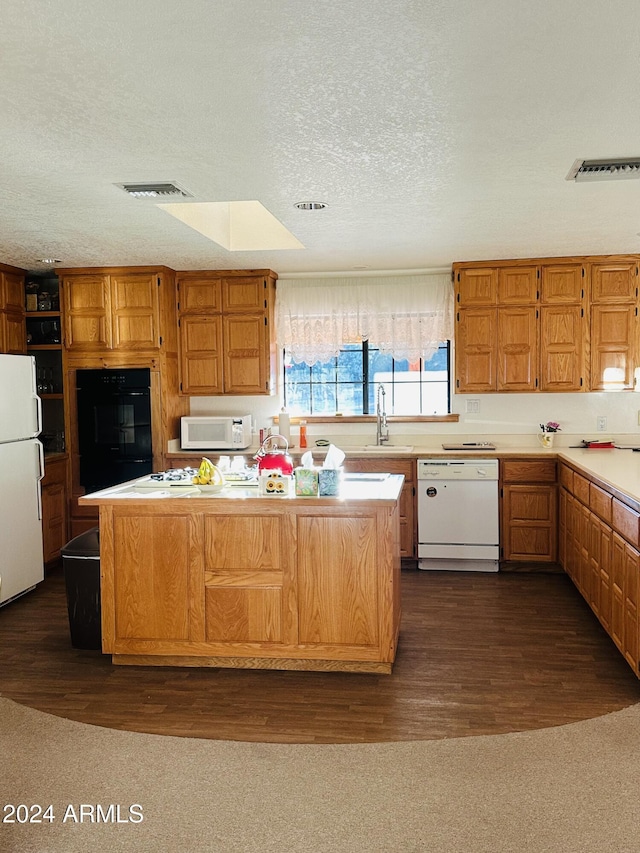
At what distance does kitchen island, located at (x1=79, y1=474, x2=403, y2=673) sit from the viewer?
3.51 m

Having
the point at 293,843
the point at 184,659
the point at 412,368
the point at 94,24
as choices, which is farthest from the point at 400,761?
the point at 412,368

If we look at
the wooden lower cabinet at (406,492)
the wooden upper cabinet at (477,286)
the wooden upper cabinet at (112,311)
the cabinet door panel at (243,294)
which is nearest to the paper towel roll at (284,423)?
the wooden lower cabinet at (406,492)

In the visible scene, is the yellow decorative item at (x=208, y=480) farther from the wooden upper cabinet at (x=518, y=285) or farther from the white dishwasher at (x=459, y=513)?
the wooden upper cabinet at (x=518, y=285)

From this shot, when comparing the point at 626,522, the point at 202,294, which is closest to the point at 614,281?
the point at 626,522

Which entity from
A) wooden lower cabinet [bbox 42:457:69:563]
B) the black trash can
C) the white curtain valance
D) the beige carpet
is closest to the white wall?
the white curtain valance

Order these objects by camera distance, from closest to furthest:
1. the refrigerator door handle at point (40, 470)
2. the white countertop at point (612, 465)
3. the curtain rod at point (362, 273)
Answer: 1. the white countertop at point (612, 465)
2. the refrigerator door handle at point (40, 470)
3. the curtain rod at point (362, 273)

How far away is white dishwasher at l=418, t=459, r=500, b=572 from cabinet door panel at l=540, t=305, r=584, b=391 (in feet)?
2.91

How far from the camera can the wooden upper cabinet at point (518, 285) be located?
5.61m

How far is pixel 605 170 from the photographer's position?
312cm

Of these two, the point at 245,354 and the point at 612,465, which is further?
the point at 245,354

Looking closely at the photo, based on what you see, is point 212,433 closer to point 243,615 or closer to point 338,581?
point 243,615

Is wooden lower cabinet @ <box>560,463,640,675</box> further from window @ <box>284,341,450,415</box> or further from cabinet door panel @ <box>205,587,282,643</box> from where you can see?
cabinet door panel @ <box>205,587,282,643</box>

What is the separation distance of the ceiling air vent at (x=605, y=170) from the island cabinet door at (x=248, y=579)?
2086mm

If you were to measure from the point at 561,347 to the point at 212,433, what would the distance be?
9.47 feet
